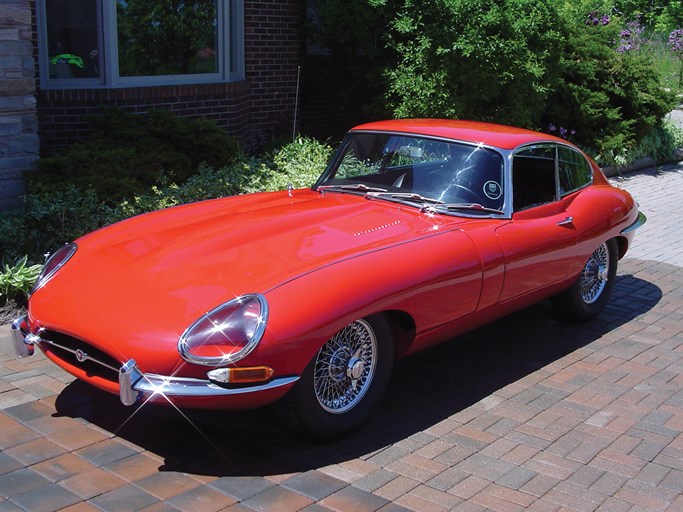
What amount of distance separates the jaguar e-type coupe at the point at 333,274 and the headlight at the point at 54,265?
0.02 metres

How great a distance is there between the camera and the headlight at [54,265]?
4.50 m

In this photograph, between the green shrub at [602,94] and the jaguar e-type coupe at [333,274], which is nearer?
the jaguar e-type coupe at [333,274]

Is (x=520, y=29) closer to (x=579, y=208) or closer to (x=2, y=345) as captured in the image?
(x=579, y=208)

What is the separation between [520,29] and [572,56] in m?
3.49

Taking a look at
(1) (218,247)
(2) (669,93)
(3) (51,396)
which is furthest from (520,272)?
(2) (669,93)

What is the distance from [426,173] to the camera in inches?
210

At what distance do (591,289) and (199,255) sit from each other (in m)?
3.24

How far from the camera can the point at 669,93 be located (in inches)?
537

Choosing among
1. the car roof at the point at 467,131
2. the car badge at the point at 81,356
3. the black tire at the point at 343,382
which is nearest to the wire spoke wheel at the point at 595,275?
the car roof at the point at 467,131

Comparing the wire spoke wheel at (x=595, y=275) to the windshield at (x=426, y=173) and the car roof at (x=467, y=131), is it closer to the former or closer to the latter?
the car roof at (x=467, y=131)

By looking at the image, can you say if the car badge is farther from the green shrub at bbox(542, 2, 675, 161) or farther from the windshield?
the green shrub at bbox(542, 2, 675, 161)

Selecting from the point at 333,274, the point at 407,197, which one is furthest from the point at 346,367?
the point at 407,197

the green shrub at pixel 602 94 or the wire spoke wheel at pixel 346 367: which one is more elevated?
the green shrub at pixel 602 94

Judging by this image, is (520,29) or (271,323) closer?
(271,323)
